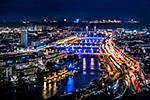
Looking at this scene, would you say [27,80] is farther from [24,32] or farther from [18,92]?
[24,32]

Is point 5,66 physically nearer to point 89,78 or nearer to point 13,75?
point 13,75

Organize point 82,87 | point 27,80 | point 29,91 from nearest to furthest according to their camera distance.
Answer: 1. point 29,91
2. point 82,87
3. point 27,80

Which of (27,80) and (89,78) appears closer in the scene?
(27,80)

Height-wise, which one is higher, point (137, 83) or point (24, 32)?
point (24, 32)

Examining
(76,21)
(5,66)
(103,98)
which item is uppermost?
(76,21)

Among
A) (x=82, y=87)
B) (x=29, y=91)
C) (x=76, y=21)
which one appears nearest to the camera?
(x=29, y=91)

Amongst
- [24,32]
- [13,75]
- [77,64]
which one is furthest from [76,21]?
[13,75]
